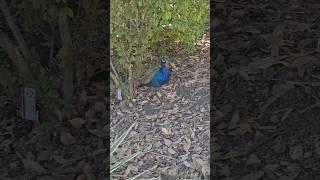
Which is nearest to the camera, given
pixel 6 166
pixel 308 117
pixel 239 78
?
pixel 6 166

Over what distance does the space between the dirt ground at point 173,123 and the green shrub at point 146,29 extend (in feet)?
0.49

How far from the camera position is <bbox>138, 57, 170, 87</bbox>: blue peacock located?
3.24 m

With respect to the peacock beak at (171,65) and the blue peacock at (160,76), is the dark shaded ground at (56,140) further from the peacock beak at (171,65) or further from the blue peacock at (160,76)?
the peacock beak at (171,65)

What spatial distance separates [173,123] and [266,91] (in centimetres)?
52

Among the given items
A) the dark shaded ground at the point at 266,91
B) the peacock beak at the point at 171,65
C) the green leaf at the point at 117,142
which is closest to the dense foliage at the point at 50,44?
the green leaf at the point at 117,142

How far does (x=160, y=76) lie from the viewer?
3273mm

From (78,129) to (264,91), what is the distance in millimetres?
962

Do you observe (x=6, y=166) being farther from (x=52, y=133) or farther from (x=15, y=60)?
(x=15, y=60)

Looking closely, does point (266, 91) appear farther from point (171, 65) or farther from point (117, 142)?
point (117, 142)

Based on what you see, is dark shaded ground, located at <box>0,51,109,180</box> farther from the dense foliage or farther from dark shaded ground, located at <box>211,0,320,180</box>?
dark shaded ground, located at <box>211,0,320,180</box>

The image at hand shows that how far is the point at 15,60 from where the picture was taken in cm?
289

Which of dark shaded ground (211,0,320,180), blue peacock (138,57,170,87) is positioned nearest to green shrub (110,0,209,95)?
blue peacock (138,57,170,87)

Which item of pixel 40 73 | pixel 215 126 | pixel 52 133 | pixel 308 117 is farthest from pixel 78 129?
pixel 308 117

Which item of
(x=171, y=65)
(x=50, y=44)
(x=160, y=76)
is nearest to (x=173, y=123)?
(x=160, y=76)
